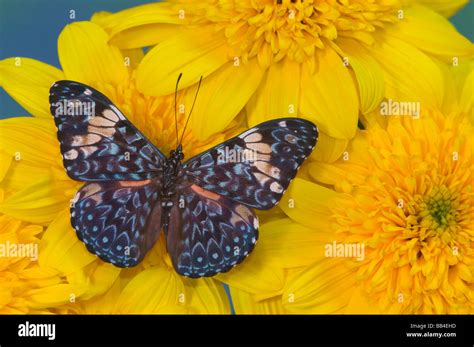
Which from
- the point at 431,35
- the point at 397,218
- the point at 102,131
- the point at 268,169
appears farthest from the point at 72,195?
the point at 431,35

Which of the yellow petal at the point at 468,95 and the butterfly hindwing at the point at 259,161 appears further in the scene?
the yellow petal at the point at 468,95

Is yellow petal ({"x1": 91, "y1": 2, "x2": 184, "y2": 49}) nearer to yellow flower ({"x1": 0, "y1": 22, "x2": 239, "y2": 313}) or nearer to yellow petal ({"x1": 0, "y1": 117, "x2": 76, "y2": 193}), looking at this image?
yellow flower ({"x1": 0, "y1": 22, "x2": 239, "y2": 313})

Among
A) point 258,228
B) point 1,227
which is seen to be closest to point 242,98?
point 258,228

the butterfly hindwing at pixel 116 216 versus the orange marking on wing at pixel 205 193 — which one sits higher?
the orange marking on wing at pixel 205 193

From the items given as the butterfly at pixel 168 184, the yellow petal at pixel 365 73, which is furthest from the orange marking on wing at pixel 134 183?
the yellow petal at pixel 365 73

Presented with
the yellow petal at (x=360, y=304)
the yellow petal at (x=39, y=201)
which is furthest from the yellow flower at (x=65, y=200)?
the yellow petal at (x=360, y=304)

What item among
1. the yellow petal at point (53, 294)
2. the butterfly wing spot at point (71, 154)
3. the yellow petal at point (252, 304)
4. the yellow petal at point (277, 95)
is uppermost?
the yellow petal at point (277, 95)

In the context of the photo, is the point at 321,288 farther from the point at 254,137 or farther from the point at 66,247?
the point at 66,247

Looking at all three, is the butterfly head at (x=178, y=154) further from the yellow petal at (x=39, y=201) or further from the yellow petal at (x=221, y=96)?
the yellow petal at (x=39, y=201)

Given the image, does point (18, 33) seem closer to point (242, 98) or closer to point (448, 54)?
point (242, 98)
